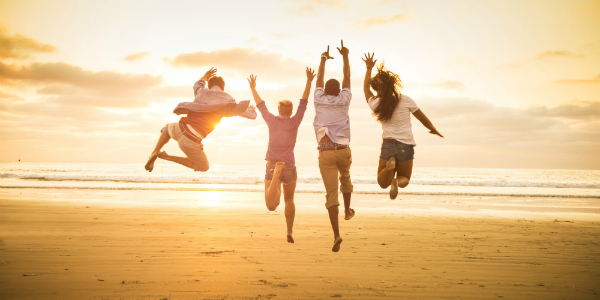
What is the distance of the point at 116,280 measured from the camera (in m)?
5.55

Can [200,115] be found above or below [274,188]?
above

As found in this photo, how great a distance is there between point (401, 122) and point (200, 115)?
9.58 ft

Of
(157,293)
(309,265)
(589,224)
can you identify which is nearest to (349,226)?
(309,265)

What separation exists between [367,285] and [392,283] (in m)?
0.40

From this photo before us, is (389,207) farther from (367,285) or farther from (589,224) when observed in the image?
(367,285)

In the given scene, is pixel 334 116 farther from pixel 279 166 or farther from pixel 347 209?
pixel 347 209

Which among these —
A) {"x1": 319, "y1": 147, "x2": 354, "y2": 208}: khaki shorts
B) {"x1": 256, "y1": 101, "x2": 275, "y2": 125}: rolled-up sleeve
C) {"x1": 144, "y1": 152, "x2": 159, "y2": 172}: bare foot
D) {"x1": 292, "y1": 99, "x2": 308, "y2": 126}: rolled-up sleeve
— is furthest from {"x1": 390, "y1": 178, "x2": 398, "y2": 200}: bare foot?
{"x1": 144, "y1": 152, "x2": 159, "y2": 172}: bare foot

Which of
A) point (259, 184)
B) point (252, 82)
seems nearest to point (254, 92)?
point (252, 82)

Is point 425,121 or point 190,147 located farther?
point 190,147

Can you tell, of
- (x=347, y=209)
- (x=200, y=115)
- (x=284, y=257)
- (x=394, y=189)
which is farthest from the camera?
(x=284, y=257)

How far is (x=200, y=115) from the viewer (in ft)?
19.0

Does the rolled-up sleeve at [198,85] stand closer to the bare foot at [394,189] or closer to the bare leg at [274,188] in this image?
the bare leg at [274,188]

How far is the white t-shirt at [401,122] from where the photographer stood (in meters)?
5.48

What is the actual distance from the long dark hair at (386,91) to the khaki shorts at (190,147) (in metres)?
2.66
